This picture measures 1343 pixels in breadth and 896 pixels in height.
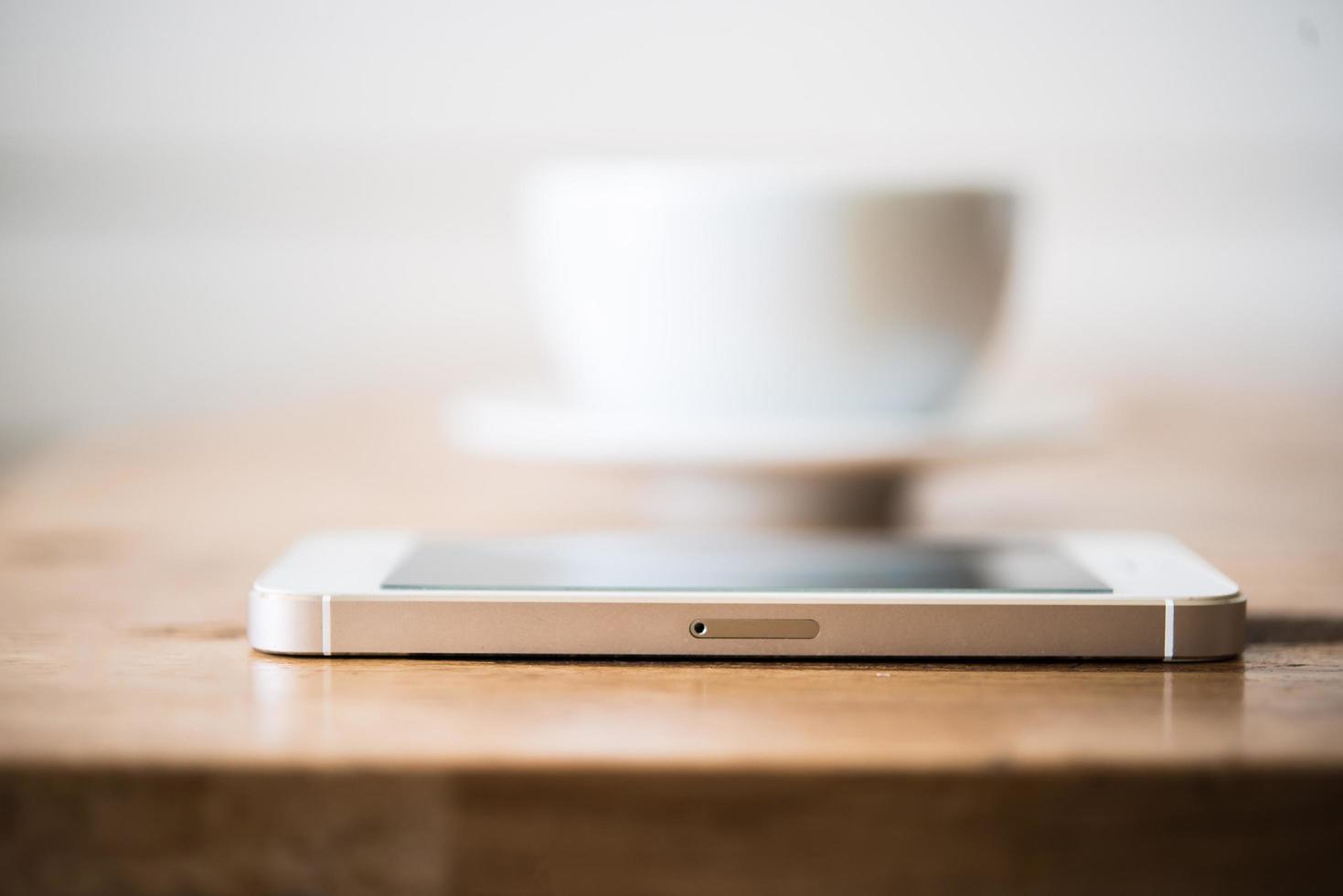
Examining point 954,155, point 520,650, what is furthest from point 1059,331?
point 520,650

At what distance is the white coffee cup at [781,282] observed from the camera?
0.62 meters

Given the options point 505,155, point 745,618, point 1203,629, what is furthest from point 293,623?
point 505,155

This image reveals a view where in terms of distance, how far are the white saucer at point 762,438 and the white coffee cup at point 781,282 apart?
0.06ft

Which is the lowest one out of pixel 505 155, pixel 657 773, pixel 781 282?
pixel 657 773

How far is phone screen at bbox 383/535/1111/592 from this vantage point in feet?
1.20

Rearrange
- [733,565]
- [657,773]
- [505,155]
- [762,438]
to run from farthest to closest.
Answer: [505,155] < [762,438] < [733,565] < [657,773]

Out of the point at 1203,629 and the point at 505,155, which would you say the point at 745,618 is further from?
the point at 505,155

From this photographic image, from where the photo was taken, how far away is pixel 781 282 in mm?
625

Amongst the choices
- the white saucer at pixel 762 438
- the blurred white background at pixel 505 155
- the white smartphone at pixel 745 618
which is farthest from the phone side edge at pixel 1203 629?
the blurred white background at pixel 505 155

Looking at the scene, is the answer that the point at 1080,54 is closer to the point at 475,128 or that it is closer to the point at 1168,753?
the point at 475,128

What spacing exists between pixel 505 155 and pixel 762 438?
1.27 metres

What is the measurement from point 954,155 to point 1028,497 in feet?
3.28

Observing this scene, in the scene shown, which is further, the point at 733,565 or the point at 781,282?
the point at 781,282

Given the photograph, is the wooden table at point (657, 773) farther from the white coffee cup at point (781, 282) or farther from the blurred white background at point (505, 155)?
the blurred white background at point (505, 155)
